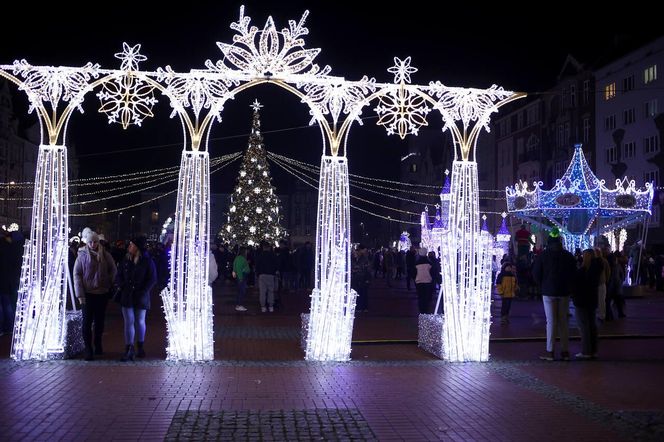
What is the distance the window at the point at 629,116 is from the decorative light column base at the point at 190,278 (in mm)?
44406

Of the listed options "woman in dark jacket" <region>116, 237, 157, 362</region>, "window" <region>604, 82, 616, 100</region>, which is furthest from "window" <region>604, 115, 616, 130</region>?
"woman in dark jacket" <region>116, 237, 157, 362</region>

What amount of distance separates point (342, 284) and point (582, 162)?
17.2 metres

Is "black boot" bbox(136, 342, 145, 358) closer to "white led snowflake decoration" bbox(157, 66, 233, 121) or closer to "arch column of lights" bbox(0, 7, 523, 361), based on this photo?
"arch column of lights" bbox(0, 7, 523, 361)

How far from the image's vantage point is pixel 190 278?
40.2ft

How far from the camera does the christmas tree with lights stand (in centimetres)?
4778

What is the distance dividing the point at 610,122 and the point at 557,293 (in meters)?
44.7

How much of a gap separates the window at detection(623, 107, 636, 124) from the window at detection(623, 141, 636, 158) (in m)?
1.34

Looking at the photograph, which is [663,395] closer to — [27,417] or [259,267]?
[27,417]

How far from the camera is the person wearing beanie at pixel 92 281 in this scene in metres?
12.6

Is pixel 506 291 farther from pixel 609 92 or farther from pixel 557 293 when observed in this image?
pixel 609 92

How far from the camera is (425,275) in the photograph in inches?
759

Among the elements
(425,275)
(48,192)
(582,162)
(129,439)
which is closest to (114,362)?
(48,192)

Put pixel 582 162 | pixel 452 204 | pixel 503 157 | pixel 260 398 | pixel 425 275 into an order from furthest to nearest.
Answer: pixel 503 157 → pixel 582 162 → pixel 425 275 → pixel 452 204 → pixel 260 398

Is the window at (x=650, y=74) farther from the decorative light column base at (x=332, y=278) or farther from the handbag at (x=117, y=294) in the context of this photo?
the handbag at (x=117, y=294)
